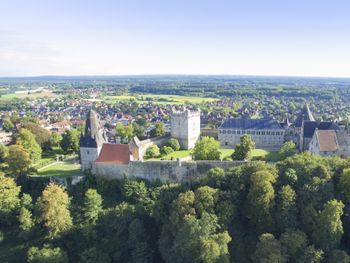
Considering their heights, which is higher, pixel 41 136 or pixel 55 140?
pixel 41 136

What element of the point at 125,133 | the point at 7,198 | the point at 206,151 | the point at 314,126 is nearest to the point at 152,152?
the point at 206,151

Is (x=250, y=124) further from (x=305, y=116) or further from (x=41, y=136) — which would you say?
(x=41, y=136)

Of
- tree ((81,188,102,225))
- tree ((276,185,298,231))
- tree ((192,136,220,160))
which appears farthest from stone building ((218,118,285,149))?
tree ((81,188,102,225))

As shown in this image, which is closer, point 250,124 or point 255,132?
point 255,132

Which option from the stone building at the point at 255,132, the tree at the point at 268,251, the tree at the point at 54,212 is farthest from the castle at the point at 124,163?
the stone building at the point at 255,132

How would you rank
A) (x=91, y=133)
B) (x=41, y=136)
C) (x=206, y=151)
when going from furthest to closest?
(x=41, y=136) < (x=206, y=151) < (x=91, y=133)

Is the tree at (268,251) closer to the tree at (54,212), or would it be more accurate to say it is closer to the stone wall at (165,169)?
the stone wall at (165,169)

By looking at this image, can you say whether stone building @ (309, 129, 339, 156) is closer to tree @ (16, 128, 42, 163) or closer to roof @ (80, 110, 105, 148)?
roof @ (80, 110, 105, 148)
